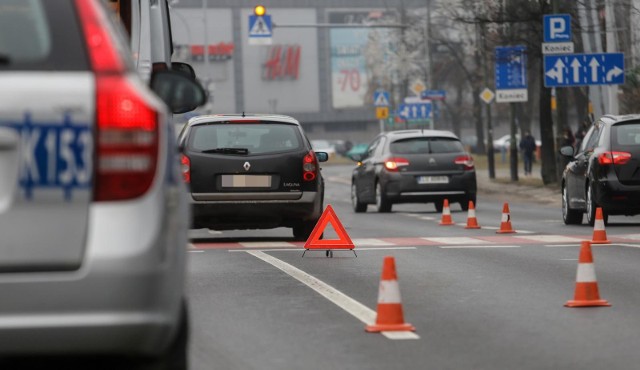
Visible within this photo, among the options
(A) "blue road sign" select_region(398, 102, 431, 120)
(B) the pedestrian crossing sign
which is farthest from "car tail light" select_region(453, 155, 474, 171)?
(A) "blue road sign" select_region(398, 102, 431, 120)

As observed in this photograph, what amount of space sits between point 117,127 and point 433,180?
84.4 feet

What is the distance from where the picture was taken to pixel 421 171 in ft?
101

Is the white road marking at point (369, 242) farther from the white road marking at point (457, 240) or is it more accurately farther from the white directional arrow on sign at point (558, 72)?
the white directional arrow on sign at point (558, 72)

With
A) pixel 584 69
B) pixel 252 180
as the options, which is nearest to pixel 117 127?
pixel 252 180

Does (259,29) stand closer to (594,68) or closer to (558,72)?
(558,72)

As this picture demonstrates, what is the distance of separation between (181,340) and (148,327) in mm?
915

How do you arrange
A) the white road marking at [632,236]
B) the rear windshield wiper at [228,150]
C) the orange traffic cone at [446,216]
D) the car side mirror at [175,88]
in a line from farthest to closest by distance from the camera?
the orange traffic cone at [446,216] < the white road marking at [632,236] < the rear windshield wiper at [228,150] < the car side mirror at [175,88]

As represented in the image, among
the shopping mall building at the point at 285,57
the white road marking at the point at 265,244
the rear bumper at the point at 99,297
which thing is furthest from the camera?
the shopping mall building at the point at 285,57

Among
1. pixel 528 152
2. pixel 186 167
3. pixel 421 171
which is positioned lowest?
pixel 186 167

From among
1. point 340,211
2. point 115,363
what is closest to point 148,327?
point 115,363

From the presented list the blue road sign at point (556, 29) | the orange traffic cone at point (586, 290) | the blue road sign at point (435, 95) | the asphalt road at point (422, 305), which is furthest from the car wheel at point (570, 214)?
the blue road sign at point (435, 95)

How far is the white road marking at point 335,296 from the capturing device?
417 inches

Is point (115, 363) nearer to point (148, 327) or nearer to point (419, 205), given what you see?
point (148, 327)

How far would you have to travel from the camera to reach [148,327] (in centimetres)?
521
